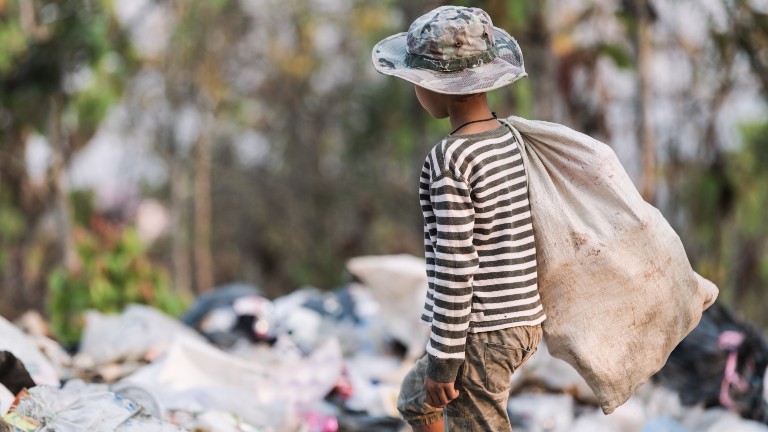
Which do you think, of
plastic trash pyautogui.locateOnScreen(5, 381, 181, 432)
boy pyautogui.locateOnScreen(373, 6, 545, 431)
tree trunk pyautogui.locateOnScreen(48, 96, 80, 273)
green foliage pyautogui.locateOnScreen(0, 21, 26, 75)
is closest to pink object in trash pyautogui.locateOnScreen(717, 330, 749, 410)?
boy pyautogui.locateOnScreen(373, 6, 545, 431)

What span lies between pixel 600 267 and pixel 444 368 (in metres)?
0.53

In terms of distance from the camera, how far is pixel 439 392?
2303mm

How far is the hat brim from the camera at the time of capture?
7.55ft

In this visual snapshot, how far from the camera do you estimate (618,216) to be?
2467 millimetres

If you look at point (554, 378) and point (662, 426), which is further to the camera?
point (554, 378)

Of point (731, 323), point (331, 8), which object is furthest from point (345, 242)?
point (731, 323)

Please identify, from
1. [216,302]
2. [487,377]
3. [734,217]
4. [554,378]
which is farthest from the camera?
[734,217]

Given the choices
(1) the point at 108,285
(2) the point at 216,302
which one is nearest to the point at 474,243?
(2) the point at 216,302

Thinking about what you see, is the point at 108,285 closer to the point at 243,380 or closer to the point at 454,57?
the point at 243,380

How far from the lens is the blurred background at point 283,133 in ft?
23.6

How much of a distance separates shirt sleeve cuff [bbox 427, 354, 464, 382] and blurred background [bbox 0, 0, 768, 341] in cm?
444

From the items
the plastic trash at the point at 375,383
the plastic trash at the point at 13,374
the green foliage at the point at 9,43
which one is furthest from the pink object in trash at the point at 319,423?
the green foliage at the point at 9,43

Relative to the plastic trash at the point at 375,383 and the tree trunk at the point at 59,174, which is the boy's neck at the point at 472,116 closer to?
the plastic trash at the point at 375,383

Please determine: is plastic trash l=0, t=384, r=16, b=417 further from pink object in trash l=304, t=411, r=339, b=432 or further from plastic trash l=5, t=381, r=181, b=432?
pink object in trash l=304, t=411, r=339, b=432
